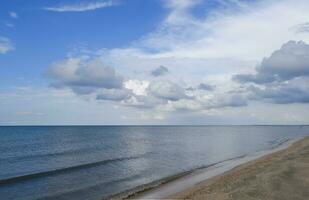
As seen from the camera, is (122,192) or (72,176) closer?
(122,192)

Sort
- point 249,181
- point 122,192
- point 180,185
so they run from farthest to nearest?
point 180,185 < point 122,192 < point 249,181

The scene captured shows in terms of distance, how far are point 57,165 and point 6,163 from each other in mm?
8478

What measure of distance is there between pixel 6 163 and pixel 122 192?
28.2 meters

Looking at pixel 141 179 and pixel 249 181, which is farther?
pixel 141 179

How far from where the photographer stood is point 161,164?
49.6m

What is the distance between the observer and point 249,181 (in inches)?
995

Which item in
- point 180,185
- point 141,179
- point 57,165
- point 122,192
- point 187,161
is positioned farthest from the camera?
point 187,161

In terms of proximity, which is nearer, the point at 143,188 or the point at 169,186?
the point at 143,188

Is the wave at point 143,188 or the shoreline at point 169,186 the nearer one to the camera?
the shoreline at point 169,186

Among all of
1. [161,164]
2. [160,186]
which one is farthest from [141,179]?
[161,164]

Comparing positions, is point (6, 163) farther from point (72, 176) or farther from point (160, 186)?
point (160, 186)

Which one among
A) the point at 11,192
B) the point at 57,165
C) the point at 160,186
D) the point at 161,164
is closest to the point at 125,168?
the point at 161,164

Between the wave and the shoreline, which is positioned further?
the wave

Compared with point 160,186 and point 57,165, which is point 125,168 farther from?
point 160,186
